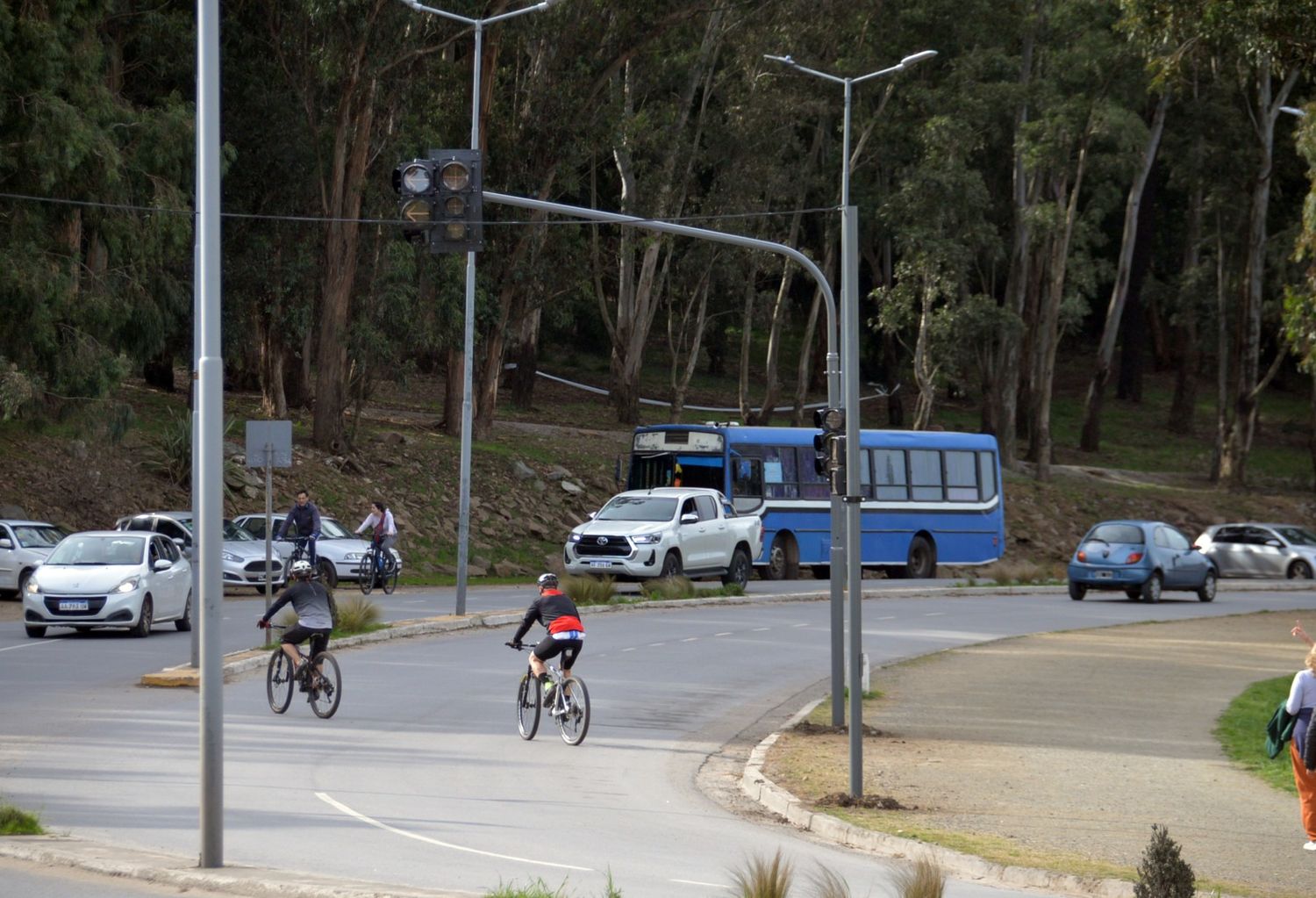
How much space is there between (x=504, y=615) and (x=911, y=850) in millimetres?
17400

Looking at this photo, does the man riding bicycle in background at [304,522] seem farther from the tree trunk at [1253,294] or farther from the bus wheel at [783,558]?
the tree trunk at [1253,294]

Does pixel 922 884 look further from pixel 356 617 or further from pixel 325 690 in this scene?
pixel 356 617

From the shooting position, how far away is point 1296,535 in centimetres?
4869

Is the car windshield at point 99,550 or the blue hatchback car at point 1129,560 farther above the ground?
the car windshield at point 99,550

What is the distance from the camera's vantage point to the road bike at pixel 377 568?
33844 millimetres

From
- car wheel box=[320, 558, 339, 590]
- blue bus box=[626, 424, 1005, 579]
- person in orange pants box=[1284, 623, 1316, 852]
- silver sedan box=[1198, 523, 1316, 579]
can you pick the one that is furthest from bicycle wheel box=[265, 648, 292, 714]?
silver sedan box=[1198, 523, 1316, 579]

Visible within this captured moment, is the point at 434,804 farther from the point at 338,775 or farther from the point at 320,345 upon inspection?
the point at 320,345

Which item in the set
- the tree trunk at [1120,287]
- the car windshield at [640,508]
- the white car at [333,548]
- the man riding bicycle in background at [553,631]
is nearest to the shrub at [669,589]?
the car windshield at [640,508]

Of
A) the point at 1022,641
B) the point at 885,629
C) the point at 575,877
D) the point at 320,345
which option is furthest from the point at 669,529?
the point at 575,877

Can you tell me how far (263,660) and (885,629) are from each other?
11.4 meters

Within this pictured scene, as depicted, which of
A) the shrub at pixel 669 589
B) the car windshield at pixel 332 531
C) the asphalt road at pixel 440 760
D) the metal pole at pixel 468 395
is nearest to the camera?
the asphalt road at pixel 440 760

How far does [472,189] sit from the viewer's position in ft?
54.2

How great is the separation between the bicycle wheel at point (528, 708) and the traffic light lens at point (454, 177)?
4570 mm

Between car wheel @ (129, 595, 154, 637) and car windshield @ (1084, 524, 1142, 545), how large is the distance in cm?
1938
